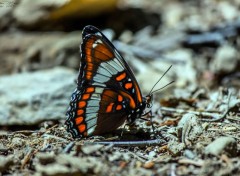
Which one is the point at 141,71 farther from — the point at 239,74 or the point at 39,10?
the point at 39,10

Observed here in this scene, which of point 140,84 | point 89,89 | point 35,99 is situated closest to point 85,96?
point 89,89

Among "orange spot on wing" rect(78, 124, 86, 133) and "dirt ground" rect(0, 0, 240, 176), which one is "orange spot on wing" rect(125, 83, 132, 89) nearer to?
"dirt ground" rect(0, 0, 240, 176)

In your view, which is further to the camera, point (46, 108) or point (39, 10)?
point (39, 10)

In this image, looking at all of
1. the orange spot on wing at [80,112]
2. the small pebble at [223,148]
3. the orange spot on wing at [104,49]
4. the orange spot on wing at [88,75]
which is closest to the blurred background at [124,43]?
the orange spot on wing at [80,112]

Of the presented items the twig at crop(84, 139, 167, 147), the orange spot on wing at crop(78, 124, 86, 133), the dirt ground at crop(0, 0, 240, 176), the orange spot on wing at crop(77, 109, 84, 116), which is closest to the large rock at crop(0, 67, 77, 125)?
the dirt ground at crop(0, 0, 240, 176)

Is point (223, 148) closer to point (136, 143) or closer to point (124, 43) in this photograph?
point (136, 143)

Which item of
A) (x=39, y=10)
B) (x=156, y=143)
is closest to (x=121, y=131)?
(x=156, y=143)
